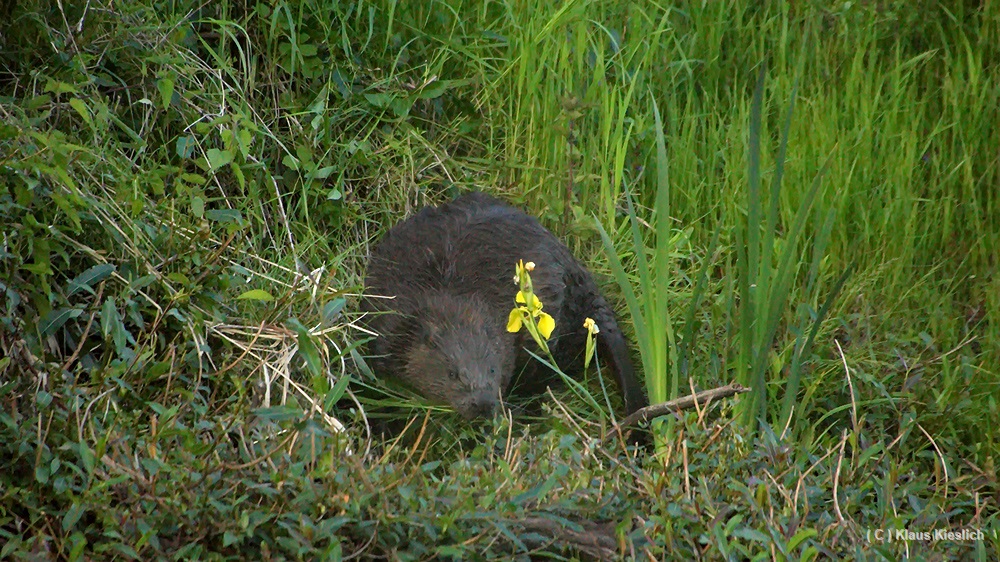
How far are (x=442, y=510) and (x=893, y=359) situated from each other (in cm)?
215

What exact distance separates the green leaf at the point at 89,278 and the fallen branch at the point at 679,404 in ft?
4.50

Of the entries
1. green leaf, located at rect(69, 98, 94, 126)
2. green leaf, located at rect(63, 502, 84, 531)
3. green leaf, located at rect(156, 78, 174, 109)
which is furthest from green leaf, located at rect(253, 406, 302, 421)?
green leaf, located at rect(156, 78, 174, 109)

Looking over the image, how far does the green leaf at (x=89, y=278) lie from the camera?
2.98 m

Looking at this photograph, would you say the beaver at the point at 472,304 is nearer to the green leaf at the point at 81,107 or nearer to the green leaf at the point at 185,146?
the green leaf at the point at 185,146

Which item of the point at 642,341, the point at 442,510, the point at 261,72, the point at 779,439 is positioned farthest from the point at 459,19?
the point at 442,510

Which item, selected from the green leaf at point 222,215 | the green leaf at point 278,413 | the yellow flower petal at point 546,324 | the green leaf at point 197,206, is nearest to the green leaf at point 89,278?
the green leaf at point 197,206

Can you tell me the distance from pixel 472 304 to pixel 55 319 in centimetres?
149

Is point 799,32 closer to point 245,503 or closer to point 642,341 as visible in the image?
point 642,341

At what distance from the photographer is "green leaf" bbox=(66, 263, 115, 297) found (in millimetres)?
2977

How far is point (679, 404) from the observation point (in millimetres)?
3021

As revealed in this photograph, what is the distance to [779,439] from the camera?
→ 10.4 feet

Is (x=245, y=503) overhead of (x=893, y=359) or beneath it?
overhead

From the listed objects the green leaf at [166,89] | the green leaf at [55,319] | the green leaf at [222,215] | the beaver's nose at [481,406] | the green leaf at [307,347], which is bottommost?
the beaver's nose at [481,406]

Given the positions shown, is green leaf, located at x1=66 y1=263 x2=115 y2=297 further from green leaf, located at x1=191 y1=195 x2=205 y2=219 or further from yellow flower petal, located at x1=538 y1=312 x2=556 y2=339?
yellow flower petal, located at x1=538 y1=312 x2=556 y2=339
